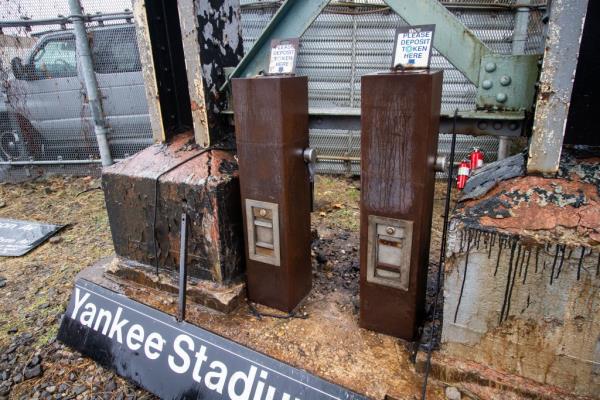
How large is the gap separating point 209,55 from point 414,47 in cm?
140

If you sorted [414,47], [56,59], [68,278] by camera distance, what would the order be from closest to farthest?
1. [414,47]
2. [68,278]
3. [56,59]

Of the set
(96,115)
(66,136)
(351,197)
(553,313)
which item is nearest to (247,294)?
(553,313)

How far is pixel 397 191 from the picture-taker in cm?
190

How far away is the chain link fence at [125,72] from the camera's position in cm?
521

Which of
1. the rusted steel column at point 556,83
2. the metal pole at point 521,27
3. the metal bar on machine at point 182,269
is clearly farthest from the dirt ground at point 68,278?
the metal pole at point 521,27

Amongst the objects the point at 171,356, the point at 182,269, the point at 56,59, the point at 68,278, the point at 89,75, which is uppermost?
the point at 56,59

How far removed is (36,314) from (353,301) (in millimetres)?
2408

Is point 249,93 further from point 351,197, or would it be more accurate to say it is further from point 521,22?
point 521,22

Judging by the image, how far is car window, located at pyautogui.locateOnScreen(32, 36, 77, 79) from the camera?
5555 mm

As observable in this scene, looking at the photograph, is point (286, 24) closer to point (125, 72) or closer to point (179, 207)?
point (179, 207)

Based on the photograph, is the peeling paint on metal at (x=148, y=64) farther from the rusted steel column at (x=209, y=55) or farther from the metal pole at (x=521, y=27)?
the metal pole at (x=521, y=27)

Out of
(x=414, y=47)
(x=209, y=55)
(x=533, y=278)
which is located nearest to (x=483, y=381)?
(x=533, y=278)

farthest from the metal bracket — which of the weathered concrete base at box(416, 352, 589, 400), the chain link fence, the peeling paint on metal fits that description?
the chain link fence

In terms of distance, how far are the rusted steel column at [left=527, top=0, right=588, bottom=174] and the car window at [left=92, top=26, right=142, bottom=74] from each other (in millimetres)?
5253
